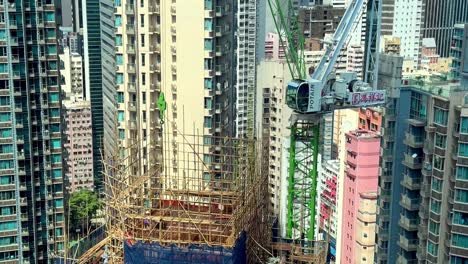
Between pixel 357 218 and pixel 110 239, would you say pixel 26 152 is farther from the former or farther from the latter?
pixel 357 218

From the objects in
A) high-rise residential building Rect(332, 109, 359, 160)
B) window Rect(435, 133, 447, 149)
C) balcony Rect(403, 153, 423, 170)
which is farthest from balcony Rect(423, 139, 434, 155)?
high-rise residential building Rect(332, 109, 359, 160)

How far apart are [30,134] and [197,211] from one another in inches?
248

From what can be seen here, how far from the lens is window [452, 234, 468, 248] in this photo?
50.1 ft

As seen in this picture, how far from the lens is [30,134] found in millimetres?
20938

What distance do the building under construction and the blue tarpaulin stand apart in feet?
0.06

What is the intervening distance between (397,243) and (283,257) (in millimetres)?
3472

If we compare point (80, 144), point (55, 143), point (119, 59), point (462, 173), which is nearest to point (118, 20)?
point (119, 59)

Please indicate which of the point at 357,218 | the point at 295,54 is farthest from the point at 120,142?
the point at 357,218

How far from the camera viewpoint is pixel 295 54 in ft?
78.6

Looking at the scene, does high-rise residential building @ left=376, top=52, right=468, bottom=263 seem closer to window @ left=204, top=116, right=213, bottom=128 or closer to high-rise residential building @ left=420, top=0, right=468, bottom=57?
window @ left=204, top=116, right=213, bottom=128

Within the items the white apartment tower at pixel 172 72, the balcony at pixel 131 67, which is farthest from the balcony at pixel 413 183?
the balcony at pixel 131 67

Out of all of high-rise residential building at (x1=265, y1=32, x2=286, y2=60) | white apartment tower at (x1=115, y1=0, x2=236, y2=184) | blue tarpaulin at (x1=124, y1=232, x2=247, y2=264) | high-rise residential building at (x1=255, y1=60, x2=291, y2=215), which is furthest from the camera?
high-rise residential building at (x1=265, y1=32, x2=286, y2=60)

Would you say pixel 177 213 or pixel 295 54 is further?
pixel 295 54

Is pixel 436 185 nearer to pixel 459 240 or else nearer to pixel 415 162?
pixel 415 162
